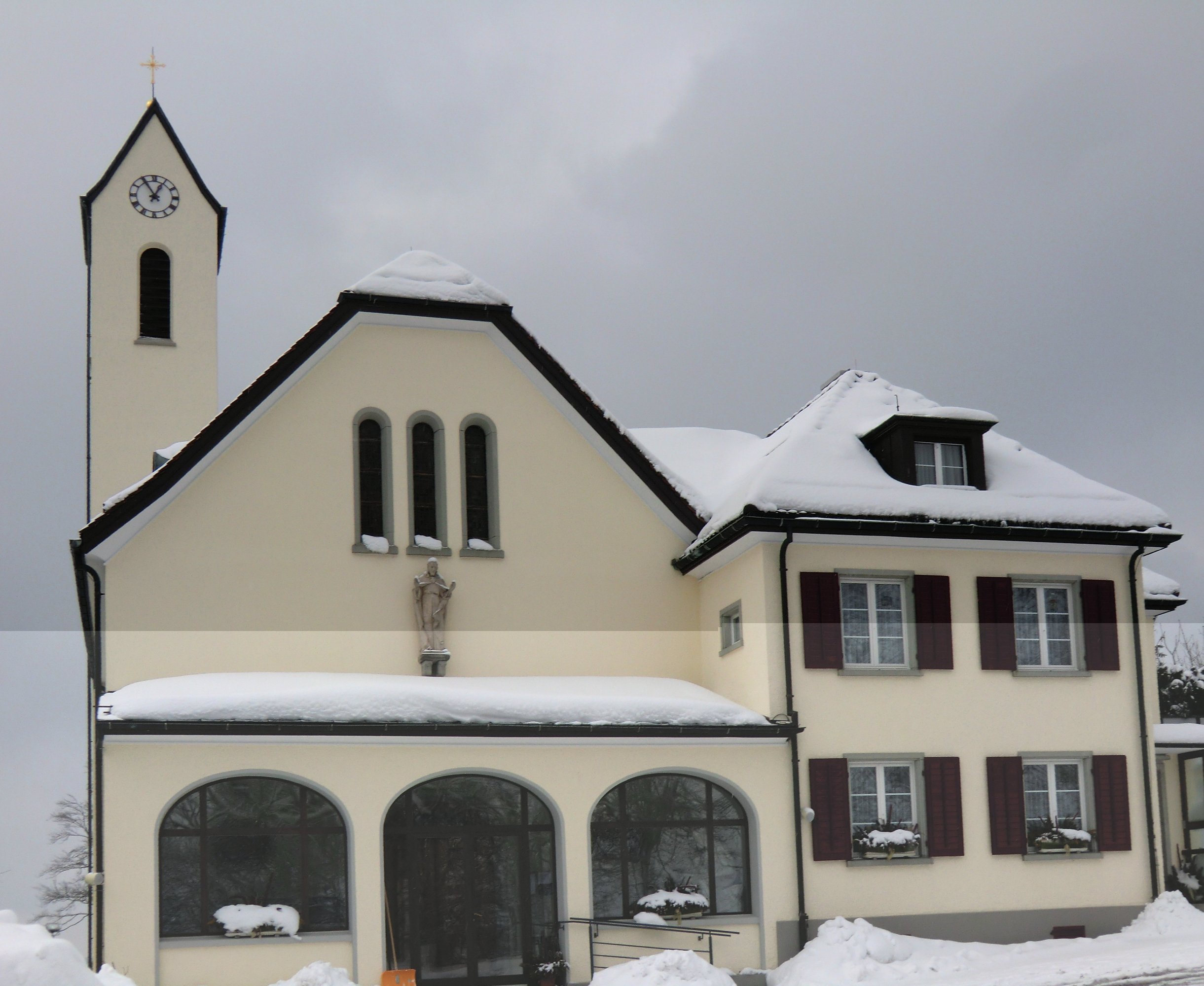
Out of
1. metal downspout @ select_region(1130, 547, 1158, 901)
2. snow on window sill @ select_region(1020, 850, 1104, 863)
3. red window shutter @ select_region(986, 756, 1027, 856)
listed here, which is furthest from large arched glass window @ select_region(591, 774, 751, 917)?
metal downspout @ select_region(1130, 547, 1158, 901)

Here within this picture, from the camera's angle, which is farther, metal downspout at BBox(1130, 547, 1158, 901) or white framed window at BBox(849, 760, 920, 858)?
metal downspout at BBox(1130, 547, 1158, 901)

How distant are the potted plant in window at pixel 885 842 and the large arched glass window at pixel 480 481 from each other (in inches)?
255

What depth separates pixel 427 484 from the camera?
21.6 meters

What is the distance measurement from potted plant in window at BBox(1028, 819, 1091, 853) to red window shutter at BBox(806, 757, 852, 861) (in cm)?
282

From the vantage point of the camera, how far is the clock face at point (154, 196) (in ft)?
110

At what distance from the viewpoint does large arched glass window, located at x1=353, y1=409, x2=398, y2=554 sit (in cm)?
2111

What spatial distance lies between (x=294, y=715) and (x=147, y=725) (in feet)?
5.45

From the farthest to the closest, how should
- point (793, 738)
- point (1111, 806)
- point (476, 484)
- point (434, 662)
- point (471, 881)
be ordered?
point (476, 484)
point (1111, 806)
point (434, 662)
point (793, 738)
point (471, 881)

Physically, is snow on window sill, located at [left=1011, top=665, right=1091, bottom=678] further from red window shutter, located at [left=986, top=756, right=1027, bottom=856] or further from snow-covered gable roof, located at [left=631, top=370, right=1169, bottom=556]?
snow-covered gable roof, located at [left=631, top=370, right=1169, bottom=556]

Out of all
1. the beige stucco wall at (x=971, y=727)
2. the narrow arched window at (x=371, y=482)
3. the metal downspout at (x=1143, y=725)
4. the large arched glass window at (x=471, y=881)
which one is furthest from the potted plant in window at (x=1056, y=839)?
the narrow arched window at (x=371, y=482)

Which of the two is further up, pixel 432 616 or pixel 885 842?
pixel 432 616

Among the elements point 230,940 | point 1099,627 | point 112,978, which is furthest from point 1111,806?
point 112,978

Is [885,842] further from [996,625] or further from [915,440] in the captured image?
[915,440]

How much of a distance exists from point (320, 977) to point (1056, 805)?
1075 cm
